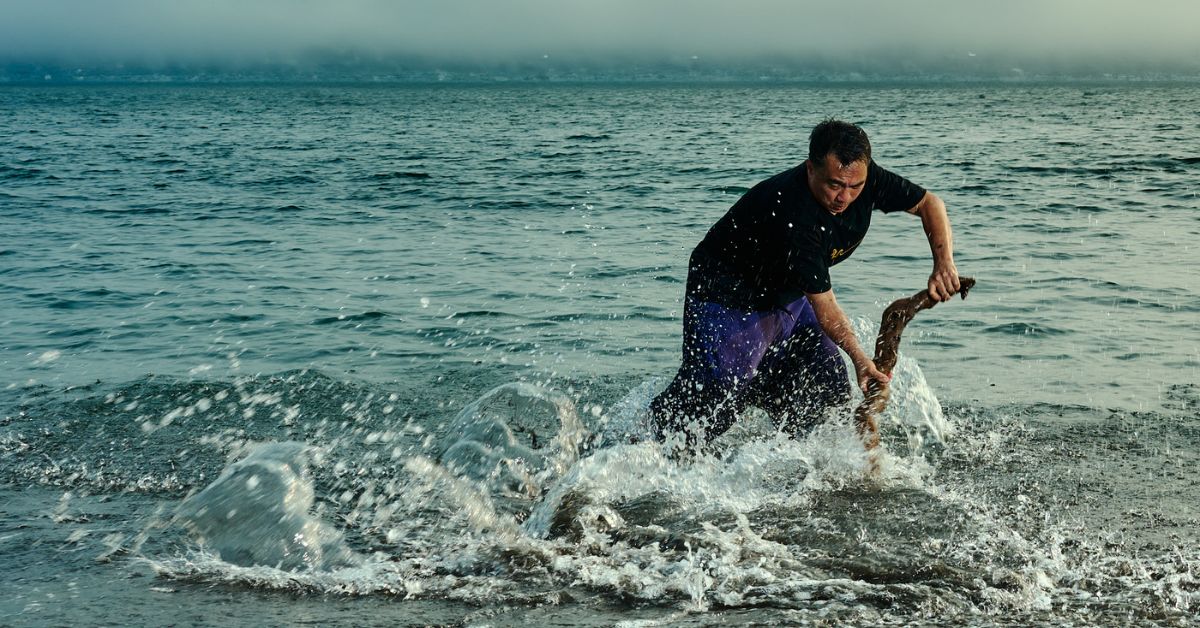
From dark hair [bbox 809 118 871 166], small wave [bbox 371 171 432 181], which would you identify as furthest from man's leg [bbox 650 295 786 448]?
small wave [bbox 371 171 432 181]

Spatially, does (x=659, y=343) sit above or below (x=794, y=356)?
below

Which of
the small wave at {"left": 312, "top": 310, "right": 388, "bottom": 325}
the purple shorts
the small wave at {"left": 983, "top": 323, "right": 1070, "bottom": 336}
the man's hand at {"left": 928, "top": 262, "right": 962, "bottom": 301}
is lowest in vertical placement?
the small wave at {"left": 312, "top": 310, "right": 388, "bottom": 325}

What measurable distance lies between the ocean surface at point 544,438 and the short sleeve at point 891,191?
3.69 feet

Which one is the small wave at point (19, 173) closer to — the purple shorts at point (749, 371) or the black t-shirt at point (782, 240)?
the purple shorts at point (749, 371)

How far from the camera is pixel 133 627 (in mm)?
4238

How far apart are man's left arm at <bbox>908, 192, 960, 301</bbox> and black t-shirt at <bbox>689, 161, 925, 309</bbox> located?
10 cm

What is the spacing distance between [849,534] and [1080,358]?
14.3 ft

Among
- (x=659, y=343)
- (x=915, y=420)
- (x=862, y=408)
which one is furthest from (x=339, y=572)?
(x=659, y=343)

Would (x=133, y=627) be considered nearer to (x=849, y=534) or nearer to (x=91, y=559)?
(x=91, y=559)

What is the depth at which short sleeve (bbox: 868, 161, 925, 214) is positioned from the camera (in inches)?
210

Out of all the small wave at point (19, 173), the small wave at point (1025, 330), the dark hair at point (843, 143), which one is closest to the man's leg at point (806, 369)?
the dark hair at point (843, 143)

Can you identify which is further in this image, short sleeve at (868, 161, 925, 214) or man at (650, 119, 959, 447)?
short sleeve at (868, 161, 925, 214)

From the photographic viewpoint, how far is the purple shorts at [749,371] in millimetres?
5539

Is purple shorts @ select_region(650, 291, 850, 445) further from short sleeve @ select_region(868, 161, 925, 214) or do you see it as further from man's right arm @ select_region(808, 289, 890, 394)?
short sleeve @ select_region(868, 161, 925, 214)
